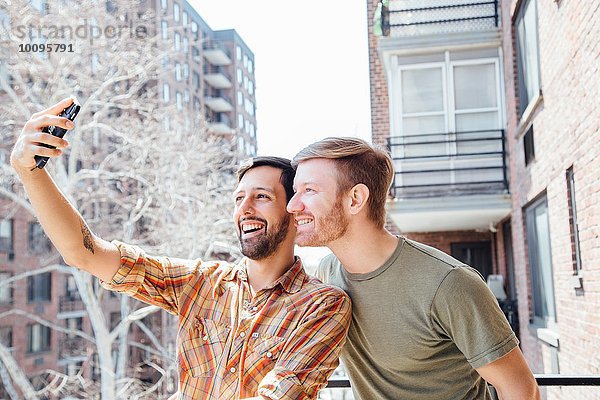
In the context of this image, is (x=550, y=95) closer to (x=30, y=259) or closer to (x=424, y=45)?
(x=424, y=45)

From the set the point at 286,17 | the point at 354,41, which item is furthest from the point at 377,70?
the point at 286,17

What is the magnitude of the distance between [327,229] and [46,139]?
2.79ft

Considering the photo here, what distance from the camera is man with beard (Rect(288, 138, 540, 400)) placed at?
179cm

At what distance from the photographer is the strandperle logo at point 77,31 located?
42.0ft

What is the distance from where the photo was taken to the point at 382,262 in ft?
6.52

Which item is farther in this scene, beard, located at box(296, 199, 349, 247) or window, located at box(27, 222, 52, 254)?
window, located at box(27, 222, 52, 254)

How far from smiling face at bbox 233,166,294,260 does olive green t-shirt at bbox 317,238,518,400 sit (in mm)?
283

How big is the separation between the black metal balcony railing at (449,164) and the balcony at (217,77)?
114 ft

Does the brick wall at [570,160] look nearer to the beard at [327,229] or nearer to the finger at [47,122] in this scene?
the beard at [327,229]

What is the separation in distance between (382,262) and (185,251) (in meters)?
14.6

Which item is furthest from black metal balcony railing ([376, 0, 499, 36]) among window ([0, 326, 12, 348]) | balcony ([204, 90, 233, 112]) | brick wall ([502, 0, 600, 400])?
balcony ([204, 90, 233, 112])

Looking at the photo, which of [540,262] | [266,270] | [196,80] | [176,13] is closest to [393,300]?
[266,270]

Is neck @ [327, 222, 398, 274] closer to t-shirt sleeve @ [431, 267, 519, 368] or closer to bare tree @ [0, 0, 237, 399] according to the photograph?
t-shirt sleeve @ [431, 267, 519, 368]

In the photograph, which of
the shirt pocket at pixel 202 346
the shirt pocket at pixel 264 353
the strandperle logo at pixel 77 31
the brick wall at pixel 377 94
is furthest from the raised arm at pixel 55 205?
the strandperle logo at pixel 77 31
